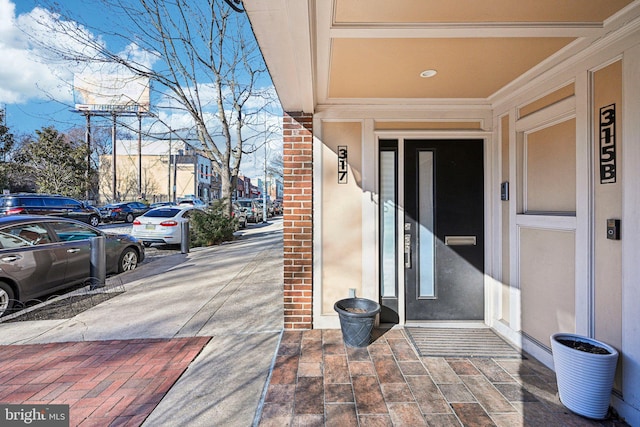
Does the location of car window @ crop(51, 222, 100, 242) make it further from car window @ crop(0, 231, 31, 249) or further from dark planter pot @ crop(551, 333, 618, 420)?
dark planter pot @ crop(551, 333, 618, 420)

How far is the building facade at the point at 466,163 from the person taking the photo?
202cm

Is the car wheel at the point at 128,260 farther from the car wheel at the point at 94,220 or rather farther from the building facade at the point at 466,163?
the car wheel at the point at 94,220

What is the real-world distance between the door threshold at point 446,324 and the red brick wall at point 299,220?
1.19 meters

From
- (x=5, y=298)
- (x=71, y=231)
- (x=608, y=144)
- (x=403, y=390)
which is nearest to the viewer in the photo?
(x=608, y=144)


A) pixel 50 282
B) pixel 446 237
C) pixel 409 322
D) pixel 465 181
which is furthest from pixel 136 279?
pixel 465 181

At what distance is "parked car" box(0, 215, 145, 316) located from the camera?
3902mm

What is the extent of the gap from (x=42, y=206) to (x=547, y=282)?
16.3 metres

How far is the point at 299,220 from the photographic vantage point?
11.4 feet

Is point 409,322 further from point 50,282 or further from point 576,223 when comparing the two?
point 50,282

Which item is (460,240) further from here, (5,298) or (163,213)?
(163,213)

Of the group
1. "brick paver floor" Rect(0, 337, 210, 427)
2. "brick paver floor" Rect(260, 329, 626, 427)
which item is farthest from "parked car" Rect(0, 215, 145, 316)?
"brick paver floor" Rect(260, 329, 626, 427)

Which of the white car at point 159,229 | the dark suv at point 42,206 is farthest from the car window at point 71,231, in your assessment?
the dark suv at point 42,206

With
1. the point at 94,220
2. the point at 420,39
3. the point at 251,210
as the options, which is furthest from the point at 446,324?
the point at 94,220

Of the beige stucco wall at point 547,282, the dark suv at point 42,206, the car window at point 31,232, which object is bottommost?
the beige stucco wall at point 547,282
